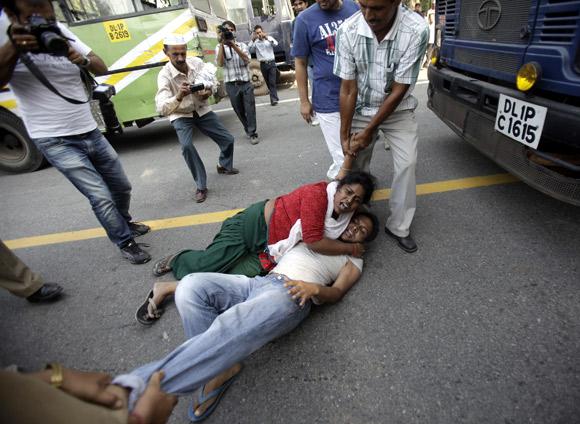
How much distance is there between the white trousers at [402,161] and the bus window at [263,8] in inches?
342

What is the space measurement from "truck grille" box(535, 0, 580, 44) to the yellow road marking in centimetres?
131

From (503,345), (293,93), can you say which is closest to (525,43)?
(503,345)

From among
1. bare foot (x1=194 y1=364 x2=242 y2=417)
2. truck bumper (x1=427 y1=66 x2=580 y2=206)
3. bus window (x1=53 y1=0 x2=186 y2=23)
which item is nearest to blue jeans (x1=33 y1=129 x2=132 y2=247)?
bare foot (x1=194 y1=364 x2=242 y2=417)

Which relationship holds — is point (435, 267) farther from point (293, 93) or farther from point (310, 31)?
point (293, 93)

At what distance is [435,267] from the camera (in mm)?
Answer: 1995

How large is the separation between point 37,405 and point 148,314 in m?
1.17

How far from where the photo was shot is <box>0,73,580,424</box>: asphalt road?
4.38 ft

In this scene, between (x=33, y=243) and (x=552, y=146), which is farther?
(x=33, y=243)

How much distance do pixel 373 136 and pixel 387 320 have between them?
121 cm

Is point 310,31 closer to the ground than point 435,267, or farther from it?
farther from it

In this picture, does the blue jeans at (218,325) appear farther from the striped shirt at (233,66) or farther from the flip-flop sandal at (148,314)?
the striped shirt at (233,66)

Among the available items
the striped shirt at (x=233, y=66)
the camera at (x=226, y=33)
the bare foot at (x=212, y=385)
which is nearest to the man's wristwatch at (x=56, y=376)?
the bare foot at (x=212, y=385)

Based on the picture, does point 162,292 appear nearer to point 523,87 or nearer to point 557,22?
point 523,87

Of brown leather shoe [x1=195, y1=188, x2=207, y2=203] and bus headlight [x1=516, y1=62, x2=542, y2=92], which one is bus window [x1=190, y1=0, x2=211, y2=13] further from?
bus headlight [x1=516, y1=62, x2=542, y2=92]
